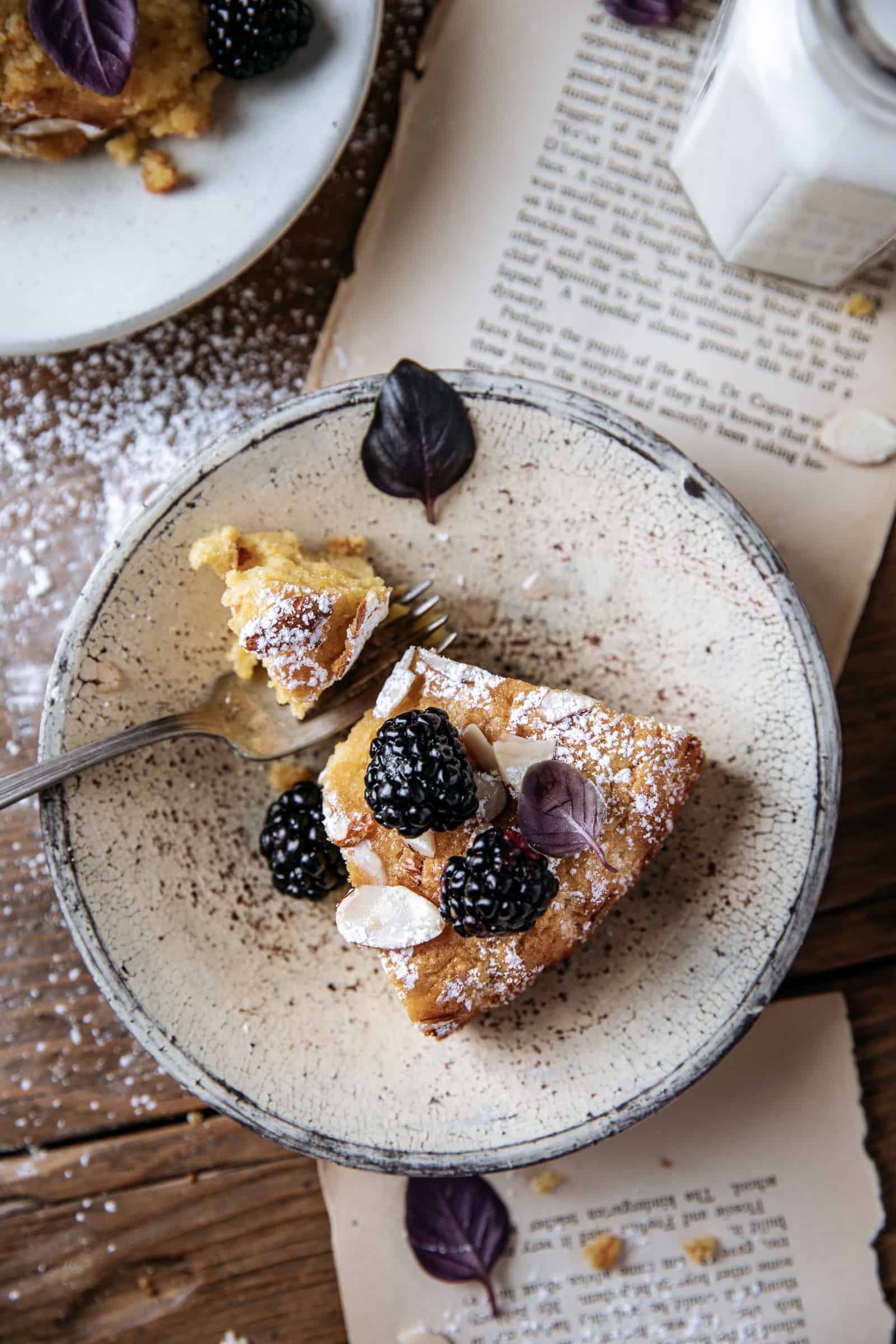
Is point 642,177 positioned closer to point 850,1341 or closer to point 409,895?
point 409,895

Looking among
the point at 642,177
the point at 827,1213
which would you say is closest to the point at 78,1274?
the point at 827,1213

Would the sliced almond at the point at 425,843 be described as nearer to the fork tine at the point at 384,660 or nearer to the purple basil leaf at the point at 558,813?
the purple basil leaf at the point at 558,813

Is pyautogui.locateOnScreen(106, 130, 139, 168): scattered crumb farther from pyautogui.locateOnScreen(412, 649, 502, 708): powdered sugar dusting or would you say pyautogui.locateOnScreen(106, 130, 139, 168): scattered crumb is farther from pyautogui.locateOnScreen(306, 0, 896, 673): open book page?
pyautogui.locateOnScreen(412, 649, 502, 708): powdered sugar dusting

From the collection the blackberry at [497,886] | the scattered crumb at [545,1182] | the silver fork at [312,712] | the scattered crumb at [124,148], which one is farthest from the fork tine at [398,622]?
the scattered crumb at [545,1182]

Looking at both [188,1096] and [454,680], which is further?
[188,1096]

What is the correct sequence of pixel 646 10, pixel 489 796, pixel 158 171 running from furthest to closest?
pixel 646 10
pixel 158 171
pixel 489 796

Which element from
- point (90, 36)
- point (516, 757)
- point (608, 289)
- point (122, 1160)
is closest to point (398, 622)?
point (516, 757)

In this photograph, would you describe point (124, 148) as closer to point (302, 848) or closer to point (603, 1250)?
point (302, 848)

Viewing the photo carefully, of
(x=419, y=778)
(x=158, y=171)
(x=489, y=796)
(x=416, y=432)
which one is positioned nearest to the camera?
(x=419, y=778)
